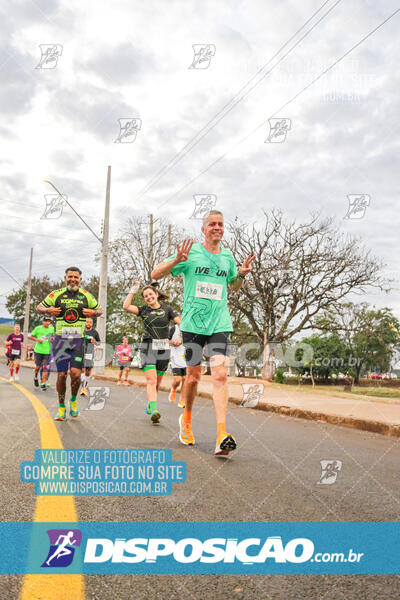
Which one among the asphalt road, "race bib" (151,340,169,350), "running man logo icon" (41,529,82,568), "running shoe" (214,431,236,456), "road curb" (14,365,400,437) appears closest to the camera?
the asphalt road

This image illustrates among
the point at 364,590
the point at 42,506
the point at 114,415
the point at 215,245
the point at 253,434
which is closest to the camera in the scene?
the point at 364,590

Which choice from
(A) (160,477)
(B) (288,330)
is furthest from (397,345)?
(A) (160,477)

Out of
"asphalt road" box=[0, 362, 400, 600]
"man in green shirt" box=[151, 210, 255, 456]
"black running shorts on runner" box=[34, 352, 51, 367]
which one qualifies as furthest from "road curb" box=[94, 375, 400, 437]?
"black running shorts on runner" box=[34, 352, 51, 367]

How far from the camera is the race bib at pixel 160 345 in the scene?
7.81 metres

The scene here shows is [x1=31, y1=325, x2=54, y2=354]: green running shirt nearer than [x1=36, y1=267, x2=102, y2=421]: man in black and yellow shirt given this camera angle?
No

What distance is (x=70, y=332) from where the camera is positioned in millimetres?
7055

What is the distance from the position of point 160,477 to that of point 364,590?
2019mm

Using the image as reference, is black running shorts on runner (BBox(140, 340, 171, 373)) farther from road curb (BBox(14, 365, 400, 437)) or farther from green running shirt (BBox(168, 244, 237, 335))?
green running shirt (BBox(168, 244, 237, 335))

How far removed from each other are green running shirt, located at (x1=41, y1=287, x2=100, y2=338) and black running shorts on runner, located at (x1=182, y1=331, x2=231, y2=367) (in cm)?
231

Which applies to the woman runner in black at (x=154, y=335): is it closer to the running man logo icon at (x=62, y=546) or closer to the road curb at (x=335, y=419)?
the road curb at (x=335, y=419)

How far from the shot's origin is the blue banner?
222cm

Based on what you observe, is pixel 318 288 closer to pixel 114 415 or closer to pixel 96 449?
pixel 114 415

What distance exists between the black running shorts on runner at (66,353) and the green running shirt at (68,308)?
99mm

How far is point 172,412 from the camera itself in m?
8.62
